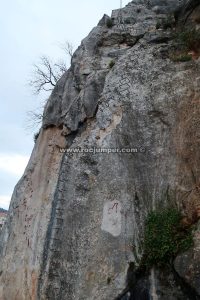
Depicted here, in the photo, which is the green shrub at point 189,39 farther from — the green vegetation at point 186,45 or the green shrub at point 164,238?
the green shrub at point 164,238

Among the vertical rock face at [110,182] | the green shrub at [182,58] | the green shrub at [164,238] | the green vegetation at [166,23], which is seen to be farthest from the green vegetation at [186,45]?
the green shrub at [164,238]

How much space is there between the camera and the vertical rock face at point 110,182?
859 centimetres

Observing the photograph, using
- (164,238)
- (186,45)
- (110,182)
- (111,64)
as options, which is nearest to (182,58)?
(186,45)

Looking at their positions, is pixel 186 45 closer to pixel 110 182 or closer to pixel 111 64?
pixel 111 64

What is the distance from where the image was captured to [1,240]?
1212 cm

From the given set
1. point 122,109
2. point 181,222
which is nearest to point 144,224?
point 181,222

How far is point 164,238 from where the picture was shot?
8.30 meters

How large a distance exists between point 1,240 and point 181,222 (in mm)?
5746

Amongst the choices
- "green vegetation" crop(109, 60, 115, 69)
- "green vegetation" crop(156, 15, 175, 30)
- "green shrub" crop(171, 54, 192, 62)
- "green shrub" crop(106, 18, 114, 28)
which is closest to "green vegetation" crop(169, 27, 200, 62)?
"green shrub" crop(171, 54, 192, 62)

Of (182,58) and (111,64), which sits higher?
(111,64)

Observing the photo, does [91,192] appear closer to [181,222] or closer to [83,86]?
[181,222]

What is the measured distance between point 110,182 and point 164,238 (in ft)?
5.61

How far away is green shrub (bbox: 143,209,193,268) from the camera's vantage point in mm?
8108

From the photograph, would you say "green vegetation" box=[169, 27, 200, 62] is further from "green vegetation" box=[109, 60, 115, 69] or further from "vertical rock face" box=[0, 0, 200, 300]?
"green vegetation" box=[109, 60, 115, 69]
